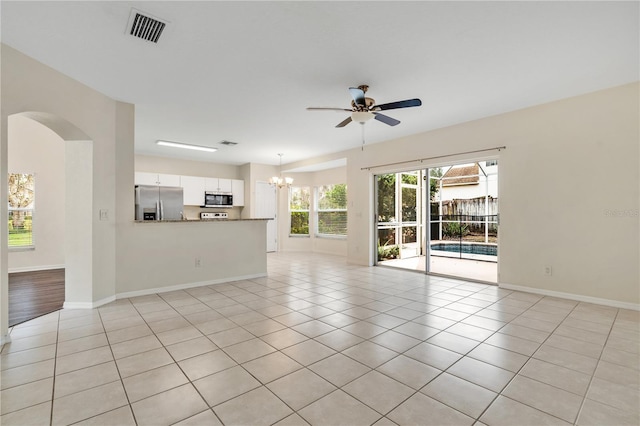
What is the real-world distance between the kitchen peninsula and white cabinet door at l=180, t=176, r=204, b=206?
10.9 ft

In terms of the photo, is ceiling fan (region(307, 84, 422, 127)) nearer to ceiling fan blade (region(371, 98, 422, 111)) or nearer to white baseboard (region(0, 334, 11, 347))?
ceiling fan blade (region(371, 98, 422, 111))

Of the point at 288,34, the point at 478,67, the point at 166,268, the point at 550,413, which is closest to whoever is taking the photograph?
the point at 550,413

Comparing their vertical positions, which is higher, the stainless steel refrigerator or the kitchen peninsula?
the stainless steel refrigerator

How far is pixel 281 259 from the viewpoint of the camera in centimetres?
758

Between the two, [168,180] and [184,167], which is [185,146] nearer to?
[168,180]

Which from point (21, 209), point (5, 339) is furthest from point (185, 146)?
point (5, 339)

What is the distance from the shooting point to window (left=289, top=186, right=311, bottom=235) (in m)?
9.16

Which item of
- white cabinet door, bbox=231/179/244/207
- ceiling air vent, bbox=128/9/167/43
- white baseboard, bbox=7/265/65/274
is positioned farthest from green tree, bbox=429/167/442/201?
white baseboard, bbox=7/265/65/274

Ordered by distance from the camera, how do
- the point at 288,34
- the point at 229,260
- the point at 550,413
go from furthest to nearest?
the point at 229,260, the point at 288,34, the point at 550,413

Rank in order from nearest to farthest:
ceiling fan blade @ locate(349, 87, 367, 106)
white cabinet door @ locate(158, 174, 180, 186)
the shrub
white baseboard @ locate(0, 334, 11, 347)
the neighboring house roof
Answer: white baseboard @ locate(0, 334, 11, 347) → ceiling fan blade @ locate(349, 87, 367, 106) → the shrub → white cabinet door @ locate(158, 174, 180, 186) → the neighboring house roof

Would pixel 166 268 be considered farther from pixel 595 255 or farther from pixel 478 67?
pixel 595 255

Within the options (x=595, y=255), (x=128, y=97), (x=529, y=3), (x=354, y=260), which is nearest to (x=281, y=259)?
(x=354, y=260)

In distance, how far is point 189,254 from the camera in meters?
4.63

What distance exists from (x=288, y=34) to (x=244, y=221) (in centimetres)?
340
